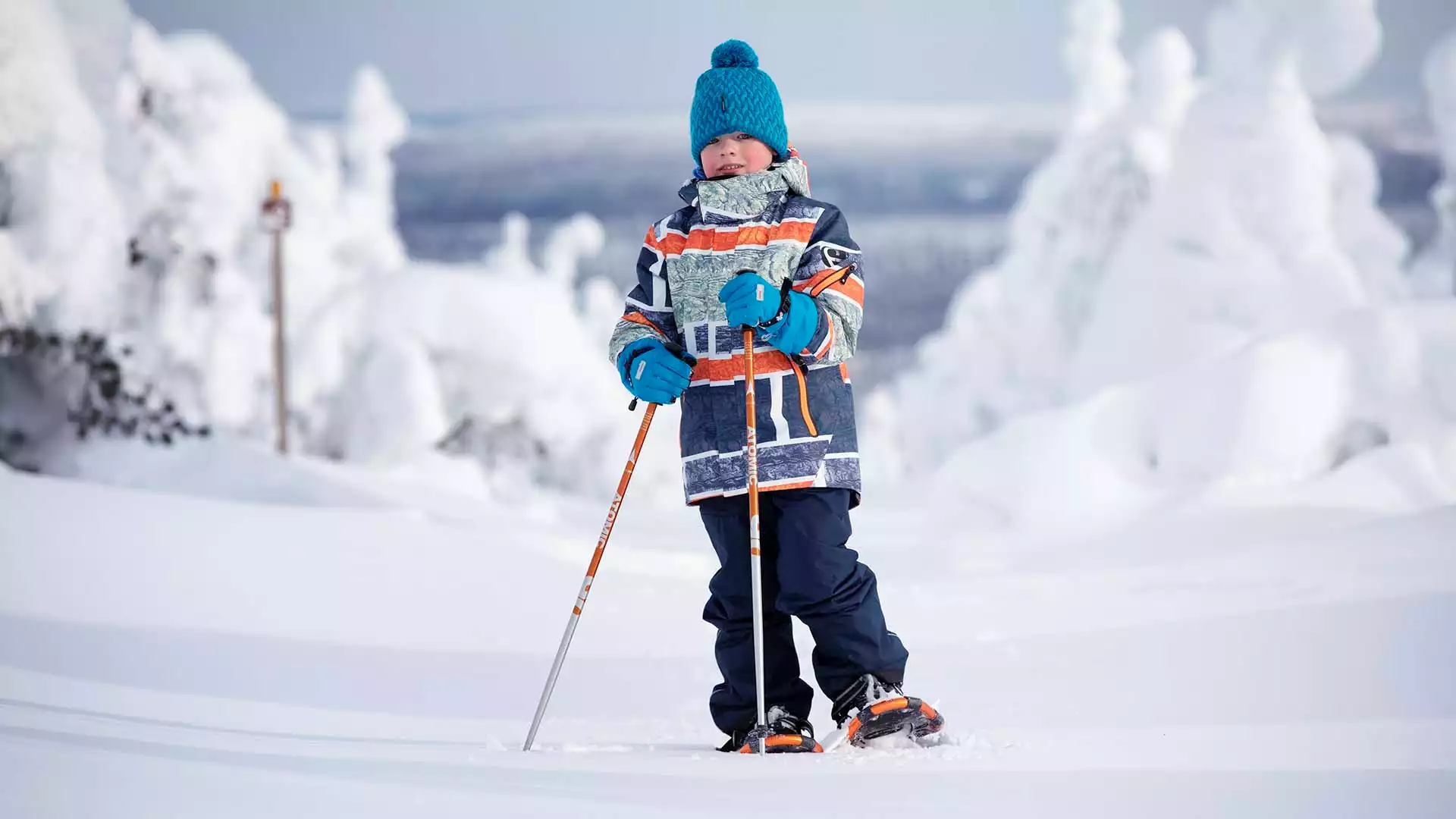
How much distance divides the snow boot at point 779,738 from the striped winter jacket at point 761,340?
1.23ft

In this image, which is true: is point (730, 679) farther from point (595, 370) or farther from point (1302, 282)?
point (595, 370)

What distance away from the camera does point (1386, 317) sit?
21.8 ft

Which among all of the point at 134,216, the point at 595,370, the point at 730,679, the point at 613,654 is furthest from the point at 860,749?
the point at 595,370

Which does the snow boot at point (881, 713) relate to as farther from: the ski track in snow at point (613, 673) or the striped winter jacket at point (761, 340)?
the striped winter jacket at point (761, 340)

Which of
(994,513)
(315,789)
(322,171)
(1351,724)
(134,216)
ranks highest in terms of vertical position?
(322,171)

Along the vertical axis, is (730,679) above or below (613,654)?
below

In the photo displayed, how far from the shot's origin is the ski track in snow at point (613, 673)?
165 centimetres

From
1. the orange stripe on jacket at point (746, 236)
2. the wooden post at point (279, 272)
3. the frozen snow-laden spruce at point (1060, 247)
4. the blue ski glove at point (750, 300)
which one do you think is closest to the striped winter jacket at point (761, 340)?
the orange stripe on jacket at point (746, 236)

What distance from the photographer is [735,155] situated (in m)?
2.14

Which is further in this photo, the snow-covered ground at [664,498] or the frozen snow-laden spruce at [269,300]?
the frozen snow-laden spruce at [269,300]

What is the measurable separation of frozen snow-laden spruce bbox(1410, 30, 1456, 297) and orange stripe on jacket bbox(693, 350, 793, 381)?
1323cm

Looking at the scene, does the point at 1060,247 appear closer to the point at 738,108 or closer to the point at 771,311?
the point at 738,108

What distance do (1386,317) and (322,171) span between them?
36.7 ft

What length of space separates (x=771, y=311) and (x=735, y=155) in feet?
1.15
